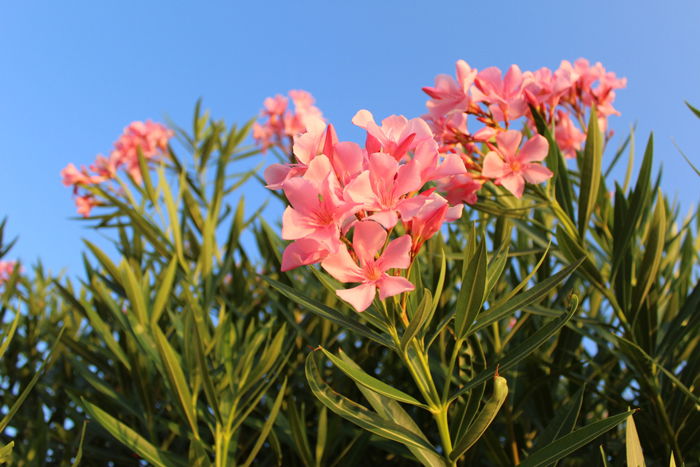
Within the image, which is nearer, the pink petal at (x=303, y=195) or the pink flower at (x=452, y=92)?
the pink petal at (x=303, y=195)

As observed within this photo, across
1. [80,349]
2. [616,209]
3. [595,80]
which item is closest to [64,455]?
[80,349]

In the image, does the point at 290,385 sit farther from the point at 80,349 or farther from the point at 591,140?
the point at 591,140

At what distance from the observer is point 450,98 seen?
111 centimetres

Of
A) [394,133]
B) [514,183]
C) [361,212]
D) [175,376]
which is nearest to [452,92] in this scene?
[514,183]

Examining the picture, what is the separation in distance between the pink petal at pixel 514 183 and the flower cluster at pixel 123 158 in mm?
1605

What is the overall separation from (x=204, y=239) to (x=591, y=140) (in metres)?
1.10

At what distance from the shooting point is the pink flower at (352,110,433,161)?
739 mm

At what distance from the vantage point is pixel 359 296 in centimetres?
65

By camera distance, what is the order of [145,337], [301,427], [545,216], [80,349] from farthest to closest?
1. [545,216]
2. [80,349]
3. [145,337]
4. [301,427]

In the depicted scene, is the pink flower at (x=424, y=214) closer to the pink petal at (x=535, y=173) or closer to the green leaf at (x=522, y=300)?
the green leaf at (x=522, y=300)

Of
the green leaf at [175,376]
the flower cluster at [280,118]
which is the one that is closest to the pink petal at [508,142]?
the green leaf at [175,376]

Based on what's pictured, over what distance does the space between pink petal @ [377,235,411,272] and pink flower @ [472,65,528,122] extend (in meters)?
0.54

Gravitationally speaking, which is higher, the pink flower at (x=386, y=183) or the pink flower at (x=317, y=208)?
the pink flower at (x=386, y=183)

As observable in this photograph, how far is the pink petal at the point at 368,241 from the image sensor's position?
670 mm
